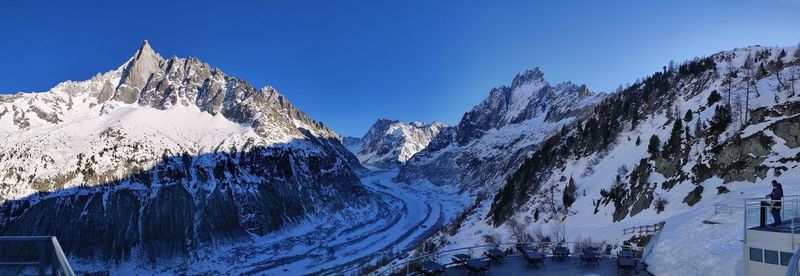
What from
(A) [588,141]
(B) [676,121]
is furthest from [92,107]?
(B) [676,121]

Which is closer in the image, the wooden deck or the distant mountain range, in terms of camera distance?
the wooden deck

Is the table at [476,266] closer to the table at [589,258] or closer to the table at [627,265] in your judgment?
the table at [589,258]

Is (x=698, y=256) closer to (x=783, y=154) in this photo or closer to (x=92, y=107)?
(x=783, y=154)

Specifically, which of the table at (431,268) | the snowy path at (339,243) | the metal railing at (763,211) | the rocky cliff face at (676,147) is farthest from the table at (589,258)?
the snowy path at (339,243)

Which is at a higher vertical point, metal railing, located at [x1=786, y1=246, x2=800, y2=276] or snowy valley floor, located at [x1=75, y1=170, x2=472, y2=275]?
metal railing, located at [x1=786, y1=246, x2=800, y2=276]

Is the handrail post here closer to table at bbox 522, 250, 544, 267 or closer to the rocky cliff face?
table at bbox 522, 250, 544, 267

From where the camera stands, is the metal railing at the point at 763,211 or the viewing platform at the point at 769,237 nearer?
the viewing platform at the point at 769,237

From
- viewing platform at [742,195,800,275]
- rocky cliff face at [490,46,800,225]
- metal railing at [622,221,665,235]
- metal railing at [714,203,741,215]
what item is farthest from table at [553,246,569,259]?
rocky cliff face at [490,46,800,225]
